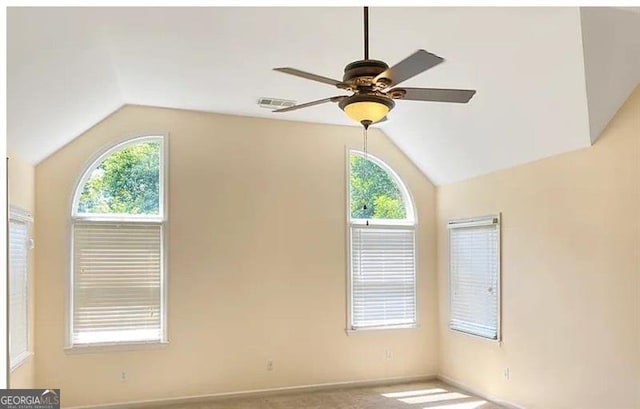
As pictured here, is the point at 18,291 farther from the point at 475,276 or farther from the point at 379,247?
the point at 475,276

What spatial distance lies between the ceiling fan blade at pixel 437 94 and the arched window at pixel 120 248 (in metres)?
3.58

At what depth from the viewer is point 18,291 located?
15.3 feet

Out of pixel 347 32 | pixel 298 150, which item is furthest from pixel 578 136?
pixel 298 150

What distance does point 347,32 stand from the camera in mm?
3711

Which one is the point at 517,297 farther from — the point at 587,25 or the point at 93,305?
the point at 93,305

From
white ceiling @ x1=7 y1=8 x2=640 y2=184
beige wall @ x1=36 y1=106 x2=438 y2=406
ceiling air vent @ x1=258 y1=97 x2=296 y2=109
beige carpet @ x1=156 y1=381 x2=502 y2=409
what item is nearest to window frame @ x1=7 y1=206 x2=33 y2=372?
beige wall @ x1=36 y1=106 x2=438 y2=406

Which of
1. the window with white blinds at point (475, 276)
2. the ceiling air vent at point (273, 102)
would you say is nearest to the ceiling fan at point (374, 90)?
the ceiling air vent at point (273, 102)

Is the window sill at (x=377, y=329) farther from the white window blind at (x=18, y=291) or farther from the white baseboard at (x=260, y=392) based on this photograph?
the white window blind at (x=18, y=291)

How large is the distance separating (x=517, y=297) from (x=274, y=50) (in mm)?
3281

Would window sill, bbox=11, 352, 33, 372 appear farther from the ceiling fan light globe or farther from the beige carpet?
the ceiling fan light globe

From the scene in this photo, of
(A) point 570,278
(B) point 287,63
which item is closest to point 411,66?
(B) point 287,63

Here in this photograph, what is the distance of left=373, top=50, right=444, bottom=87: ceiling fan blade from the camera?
2332 millimetres

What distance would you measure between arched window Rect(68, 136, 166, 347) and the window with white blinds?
3276mm

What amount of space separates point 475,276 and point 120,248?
379cm
